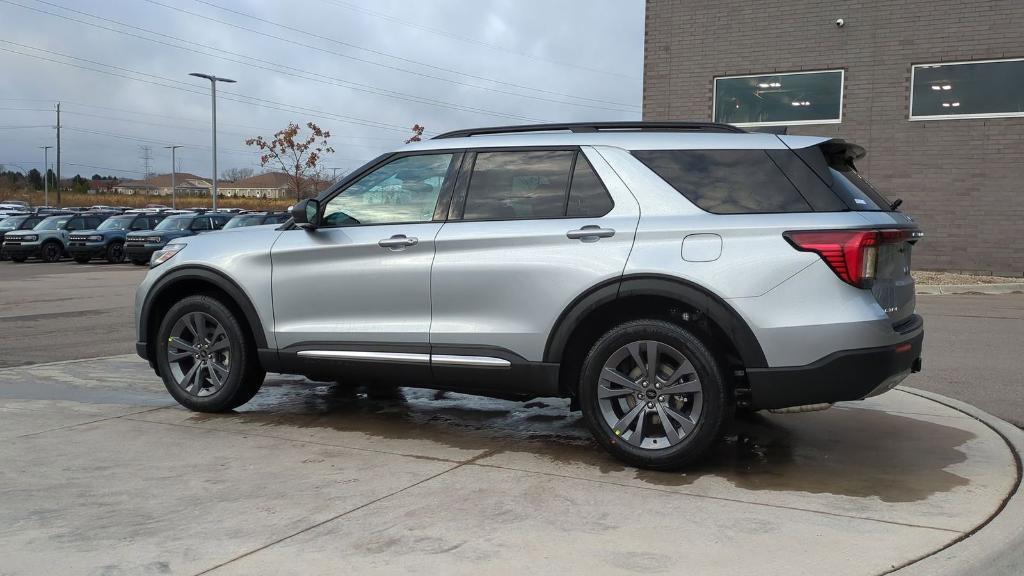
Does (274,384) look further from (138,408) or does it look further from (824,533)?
(824,533)

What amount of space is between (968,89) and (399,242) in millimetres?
17439

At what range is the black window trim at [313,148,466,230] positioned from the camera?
548cm

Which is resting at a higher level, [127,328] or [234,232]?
[234,232]

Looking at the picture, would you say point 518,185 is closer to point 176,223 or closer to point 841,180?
point 841,180

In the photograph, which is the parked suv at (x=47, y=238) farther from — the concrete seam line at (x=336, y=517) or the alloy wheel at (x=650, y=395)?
the alloy wheel at (x=650, y=395)

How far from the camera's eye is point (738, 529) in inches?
154

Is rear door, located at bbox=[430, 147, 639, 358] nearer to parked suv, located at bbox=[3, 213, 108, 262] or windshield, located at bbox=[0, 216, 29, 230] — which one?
parked suv, located at bbox=[3, 213, 108, 262]

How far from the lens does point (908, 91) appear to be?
19.3 meters

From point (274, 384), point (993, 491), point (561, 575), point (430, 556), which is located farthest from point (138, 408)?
point (993, 491)

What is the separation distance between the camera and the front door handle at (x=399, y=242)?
5418 millimetres

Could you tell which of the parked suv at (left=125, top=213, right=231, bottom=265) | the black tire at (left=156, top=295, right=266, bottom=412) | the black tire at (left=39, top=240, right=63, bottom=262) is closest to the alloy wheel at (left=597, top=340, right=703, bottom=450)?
the black tire at (left=156, top=295, right=266, bottom=412)

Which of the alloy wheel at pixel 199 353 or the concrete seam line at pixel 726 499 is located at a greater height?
the alloy wheel at pixel 199 353

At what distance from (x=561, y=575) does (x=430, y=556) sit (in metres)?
0.55

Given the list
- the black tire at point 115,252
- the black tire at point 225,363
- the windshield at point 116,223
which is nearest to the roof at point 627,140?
the black tire at point 225,363
